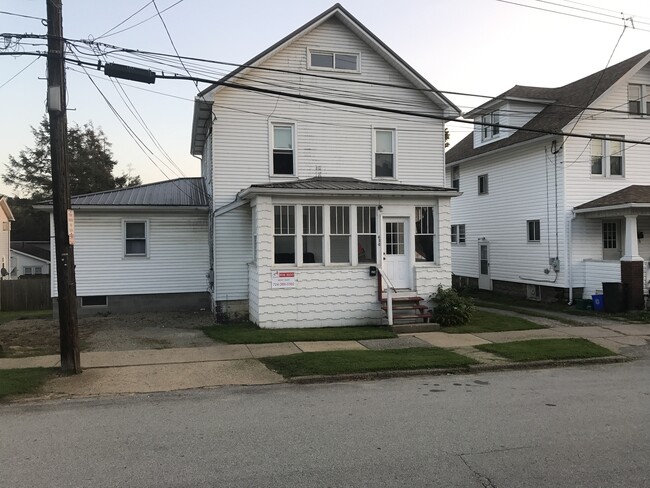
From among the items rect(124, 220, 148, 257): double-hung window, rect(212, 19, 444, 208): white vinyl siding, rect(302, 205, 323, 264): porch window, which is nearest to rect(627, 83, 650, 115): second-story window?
rect(212, 19, 444, 208): white vinyl siding

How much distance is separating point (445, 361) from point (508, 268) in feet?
45.1

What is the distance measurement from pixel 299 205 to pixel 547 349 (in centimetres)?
676

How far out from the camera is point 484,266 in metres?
23.6

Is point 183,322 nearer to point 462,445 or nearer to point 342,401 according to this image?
point 342,401

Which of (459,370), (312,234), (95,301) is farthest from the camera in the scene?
(95,301)

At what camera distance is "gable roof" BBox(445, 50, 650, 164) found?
18.3m

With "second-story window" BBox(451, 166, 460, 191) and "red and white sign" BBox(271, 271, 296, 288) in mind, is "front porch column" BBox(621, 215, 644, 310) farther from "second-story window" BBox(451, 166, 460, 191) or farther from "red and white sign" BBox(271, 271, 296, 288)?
"red and white sign" BBox(271, 271, 296, 288)

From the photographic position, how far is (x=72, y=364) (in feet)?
28.0

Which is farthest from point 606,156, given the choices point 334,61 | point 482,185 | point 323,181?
point 323,181

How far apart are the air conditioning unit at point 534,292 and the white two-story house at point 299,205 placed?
691 cm

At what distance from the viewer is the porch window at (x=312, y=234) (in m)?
13.4

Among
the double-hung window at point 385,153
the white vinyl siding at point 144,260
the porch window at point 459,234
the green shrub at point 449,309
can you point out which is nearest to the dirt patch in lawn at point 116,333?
the white vinyl siding at point 144,260

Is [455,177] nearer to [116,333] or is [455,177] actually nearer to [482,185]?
[482,185]

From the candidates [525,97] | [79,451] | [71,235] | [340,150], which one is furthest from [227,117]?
[525,97]
